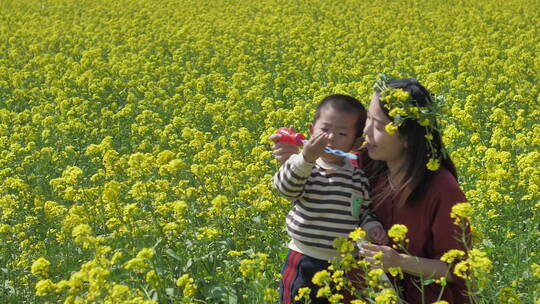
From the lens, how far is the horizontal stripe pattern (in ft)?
10.6

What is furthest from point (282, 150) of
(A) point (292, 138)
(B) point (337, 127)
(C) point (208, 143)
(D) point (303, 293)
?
(C) point (208, 143)

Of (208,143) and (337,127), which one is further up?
(337,127)

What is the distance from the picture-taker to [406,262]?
2994mm

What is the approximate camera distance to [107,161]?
16.5ft

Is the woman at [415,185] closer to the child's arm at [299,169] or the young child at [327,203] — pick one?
the young child at [327,203]

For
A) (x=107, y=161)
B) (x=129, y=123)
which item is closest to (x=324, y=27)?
(x=129, y=123)

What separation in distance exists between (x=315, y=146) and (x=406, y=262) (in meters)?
0.56

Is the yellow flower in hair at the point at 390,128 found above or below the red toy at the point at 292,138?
above

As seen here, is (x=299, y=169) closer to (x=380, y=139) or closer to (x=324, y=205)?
(x=324, y=205)

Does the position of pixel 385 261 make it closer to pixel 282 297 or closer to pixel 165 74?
pixel 282 297

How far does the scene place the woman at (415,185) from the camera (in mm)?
3033

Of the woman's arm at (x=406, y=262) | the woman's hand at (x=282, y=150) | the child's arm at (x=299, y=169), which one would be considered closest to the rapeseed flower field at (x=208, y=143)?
the woman's arm at (x=406, y=262)

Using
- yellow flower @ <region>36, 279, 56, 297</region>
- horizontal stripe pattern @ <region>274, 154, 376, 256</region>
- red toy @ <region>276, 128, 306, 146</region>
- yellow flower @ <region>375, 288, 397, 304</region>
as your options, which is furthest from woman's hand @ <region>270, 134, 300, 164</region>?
yellow flower @ <region>36, 279, 56, 297</region>

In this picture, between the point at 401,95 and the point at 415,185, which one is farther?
the point at 415,185
